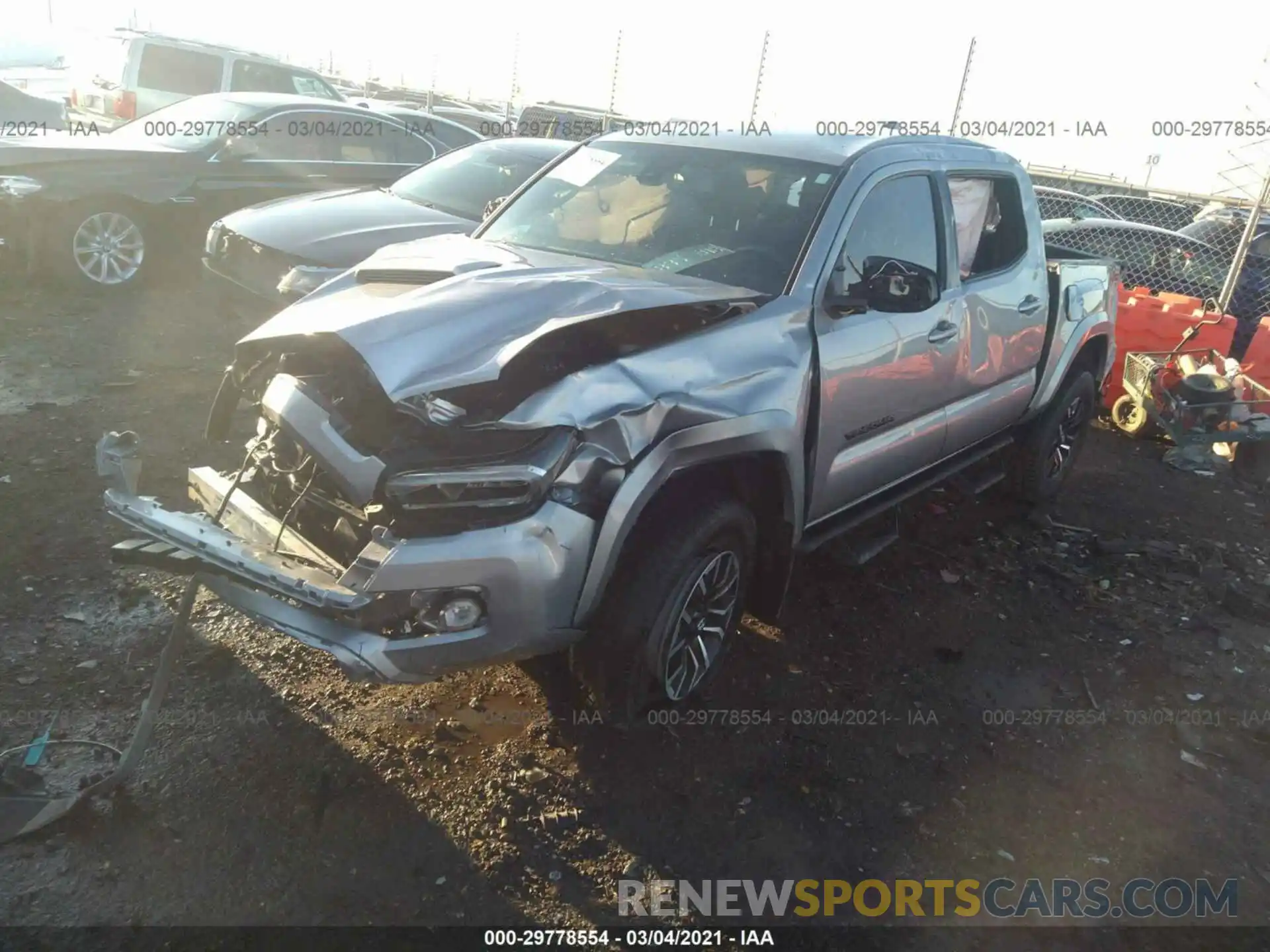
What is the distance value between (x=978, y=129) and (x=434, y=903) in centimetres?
1096

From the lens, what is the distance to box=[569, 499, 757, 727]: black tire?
2.94m

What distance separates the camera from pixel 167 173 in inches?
293

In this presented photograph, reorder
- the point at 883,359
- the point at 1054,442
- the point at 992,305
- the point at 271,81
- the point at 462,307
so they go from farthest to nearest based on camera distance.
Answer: the point at 271,81
the point at 1054,442
the point at 992,305
the point at 883,359
the point at 462,307

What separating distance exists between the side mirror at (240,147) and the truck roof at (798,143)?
4569mm

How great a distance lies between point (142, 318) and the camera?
711 cm

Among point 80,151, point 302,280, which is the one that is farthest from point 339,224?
point 80,151

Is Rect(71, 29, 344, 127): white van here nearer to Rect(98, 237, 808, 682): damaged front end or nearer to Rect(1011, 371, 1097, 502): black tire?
Rect(98, 237, 808, 682): damaged front end

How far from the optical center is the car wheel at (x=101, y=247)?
23.6 ft

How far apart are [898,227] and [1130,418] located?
4.78 metres

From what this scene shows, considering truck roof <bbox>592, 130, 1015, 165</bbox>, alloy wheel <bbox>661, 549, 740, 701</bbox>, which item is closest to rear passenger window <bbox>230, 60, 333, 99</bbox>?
truck roof <bbox>592, 130, 1015, 165</bbox>

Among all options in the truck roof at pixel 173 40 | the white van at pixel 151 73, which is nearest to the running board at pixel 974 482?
the white van at pixel 151 73

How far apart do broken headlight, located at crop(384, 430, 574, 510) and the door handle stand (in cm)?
210

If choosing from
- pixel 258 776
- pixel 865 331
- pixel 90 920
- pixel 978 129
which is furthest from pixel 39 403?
pixel 978 129

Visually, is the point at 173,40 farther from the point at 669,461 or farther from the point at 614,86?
the point at 669,461
